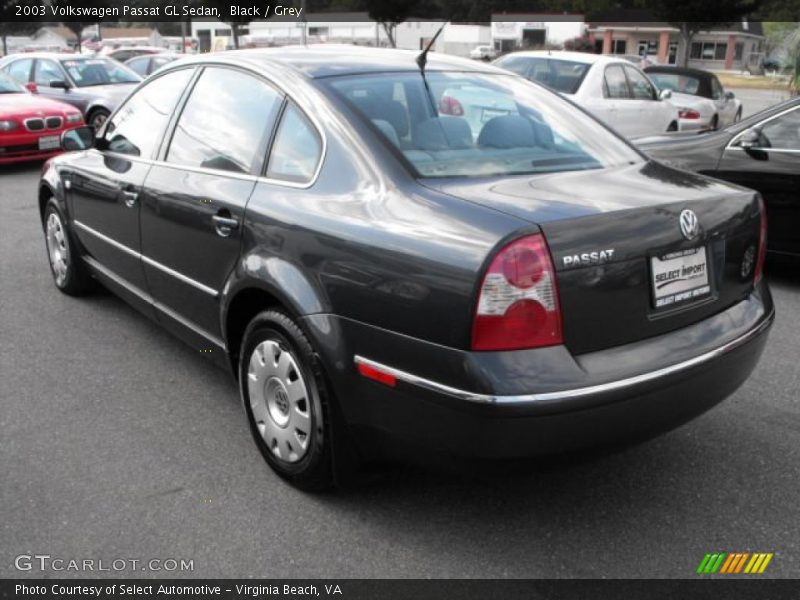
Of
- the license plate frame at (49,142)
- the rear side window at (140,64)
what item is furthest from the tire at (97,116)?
the rear side window at (140,64)

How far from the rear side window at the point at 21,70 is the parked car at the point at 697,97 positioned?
36.3 ft

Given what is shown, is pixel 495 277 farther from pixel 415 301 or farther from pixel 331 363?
pixel 331 363

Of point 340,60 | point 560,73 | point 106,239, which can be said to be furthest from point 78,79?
point 340,60

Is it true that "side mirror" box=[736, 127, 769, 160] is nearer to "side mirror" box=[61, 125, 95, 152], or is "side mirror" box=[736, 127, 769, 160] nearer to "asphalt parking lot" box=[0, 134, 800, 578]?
"asphalt parking lot" box=[0, 134, 800, 578]

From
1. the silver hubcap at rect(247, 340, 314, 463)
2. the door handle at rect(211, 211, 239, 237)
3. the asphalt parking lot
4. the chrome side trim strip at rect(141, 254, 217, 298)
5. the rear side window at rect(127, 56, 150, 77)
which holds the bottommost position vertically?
the asphalt parking lot

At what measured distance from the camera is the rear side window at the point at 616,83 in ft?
34.6

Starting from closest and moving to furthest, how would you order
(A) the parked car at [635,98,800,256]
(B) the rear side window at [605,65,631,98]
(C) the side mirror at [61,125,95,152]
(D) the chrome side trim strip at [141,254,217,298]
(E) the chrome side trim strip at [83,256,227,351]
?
1. (D) the chrome side trim strip at [141,254,217,298]
2. (E) the chrome side trim strip at [83,256,227,351]
3. (C) the side mirror at [61,125,95,152]
4. (A) the parked car at [635,98,800,256]
5. (B) the rear side window at [605,65,631,98]

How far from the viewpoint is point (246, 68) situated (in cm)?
350

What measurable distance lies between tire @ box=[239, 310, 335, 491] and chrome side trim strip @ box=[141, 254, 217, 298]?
0.34m

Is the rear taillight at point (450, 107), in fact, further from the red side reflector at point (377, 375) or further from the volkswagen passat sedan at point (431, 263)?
the red side reflector at point (377, 375)

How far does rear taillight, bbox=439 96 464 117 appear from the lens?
128 inches

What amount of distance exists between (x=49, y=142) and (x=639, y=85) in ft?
27.1

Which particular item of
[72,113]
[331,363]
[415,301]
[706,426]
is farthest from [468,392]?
[72,113]

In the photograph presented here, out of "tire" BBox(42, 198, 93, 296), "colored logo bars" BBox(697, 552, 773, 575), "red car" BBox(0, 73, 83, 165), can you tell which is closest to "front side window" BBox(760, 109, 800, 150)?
"colored logo bars" BBox(697, 552, 773, 575)
